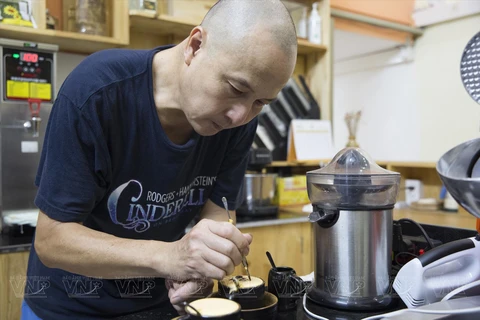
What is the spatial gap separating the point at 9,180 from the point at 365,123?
2924 mm

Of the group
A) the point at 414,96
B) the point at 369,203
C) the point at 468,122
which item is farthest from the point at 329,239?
the point at 414,96

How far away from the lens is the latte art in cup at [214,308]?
594 millimetres

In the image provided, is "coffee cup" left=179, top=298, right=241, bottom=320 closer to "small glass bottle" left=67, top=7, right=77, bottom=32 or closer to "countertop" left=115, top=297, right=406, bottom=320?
"countertop" left=115, top=297, right=406, bottom=320

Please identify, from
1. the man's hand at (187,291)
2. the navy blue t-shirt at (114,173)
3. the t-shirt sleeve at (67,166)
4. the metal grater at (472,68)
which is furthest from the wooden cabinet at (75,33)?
the metal grater at (472,68)

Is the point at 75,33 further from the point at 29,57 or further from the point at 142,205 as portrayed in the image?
the point at 142,205

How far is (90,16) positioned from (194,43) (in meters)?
1.30

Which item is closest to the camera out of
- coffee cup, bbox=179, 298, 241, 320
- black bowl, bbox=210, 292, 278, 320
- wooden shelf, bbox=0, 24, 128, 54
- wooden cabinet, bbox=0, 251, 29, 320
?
coffee cup, bbox=179, 298, 241, 320

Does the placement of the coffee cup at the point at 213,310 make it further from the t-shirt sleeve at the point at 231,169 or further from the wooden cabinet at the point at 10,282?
the wooden cabinet at the point at 10,282

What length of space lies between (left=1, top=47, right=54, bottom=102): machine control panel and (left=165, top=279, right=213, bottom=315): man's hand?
1.32 m

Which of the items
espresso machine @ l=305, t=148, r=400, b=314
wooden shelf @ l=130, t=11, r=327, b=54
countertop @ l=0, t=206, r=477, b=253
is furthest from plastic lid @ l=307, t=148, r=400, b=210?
wooden shelf @ l=130, t=11, r=327, b=54

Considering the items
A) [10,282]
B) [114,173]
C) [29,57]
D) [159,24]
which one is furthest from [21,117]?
[114,173]

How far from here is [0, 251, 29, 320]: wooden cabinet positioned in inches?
60.6

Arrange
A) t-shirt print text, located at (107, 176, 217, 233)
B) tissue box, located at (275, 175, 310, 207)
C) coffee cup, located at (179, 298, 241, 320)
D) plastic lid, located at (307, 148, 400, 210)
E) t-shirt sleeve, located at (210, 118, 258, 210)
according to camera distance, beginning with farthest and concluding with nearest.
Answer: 1. tissue box, located at (275, 175, 310, 207)
2. t-shirt sleeve, located at (210, 118, 258, 210)
3. t-shirt print text, located at (107, 176, 217, 233)
4. plastic lid, located at (307, 148, 400, 210)
5. coffee cup, located at (179, 298, 241, 320)

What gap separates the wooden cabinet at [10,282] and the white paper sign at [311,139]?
1623mm
